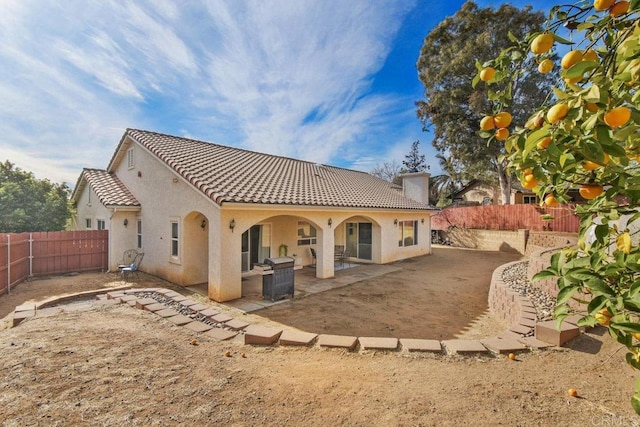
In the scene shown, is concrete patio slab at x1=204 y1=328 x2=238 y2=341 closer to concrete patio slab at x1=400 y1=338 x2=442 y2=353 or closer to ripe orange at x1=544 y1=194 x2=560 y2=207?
concrete patio slab at x1=400 y1=338 x2=442 y2=353

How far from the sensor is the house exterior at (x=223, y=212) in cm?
Result: 947

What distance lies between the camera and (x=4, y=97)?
38.7 feet

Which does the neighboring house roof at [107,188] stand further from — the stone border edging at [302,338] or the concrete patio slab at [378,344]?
the concrete patio slab at [378,344]

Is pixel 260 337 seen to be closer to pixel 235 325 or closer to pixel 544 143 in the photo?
pixel 235 325

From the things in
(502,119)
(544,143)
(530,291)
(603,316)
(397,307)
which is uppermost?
(502,119)

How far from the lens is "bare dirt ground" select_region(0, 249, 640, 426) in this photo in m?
3.36

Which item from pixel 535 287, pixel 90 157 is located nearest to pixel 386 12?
pixel 535 287

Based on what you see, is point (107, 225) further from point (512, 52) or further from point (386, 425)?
point (512, 52)

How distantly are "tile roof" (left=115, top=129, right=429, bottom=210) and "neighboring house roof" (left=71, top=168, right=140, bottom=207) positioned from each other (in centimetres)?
288

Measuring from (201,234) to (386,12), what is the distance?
1120 centimetres

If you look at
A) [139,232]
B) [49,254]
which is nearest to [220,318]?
[139,232]

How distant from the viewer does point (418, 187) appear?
2148 centimetres

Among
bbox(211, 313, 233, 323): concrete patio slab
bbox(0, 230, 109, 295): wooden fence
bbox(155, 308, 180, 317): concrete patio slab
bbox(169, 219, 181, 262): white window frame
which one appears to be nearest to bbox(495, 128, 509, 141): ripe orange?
bbox(211, 313, 233, 323): concrete patio slab

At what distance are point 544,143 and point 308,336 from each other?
5.16 metres
